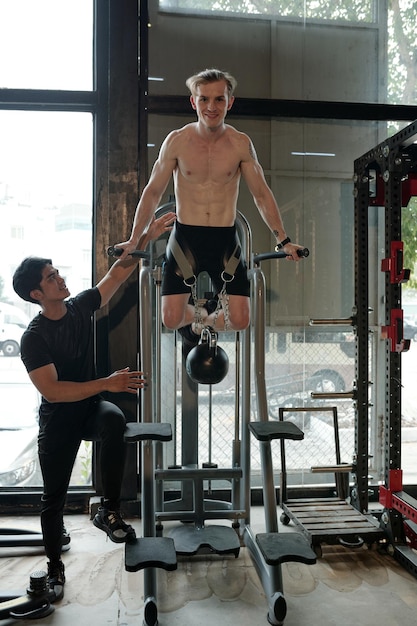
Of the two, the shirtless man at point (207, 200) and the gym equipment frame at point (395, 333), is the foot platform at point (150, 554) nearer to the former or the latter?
the shirtless man at point (207, 200)

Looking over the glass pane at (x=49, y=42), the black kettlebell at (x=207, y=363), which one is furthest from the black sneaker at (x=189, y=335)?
the glass pane at (x=49, y=42)

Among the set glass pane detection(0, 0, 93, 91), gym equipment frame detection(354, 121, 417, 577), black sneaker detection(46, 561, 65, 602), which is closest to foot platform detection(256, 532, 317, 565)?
gym equipment frame detection(354, 121, 417, 577)

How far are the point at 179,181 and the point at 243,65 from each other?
1404mm

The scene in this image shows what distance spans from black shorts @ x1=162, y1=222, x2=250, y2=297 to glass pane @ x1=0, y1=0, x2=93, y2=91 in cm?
152

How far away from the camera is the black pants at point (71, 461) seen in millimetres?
2803

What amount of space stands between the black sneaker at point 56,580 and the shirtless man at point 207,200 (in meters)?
1.29

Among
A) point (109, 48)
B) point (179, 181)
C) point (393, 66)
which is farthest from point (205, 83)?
point (393, 66)

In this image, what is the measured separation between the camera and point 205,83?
298 centimetres

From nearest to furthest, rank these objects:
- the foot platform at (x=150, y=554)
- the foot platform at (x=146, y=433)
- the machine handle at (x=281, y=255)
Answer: the foot platform at (x=150, y=554) → the foot platform at (x=146, y=433) → the machine handle at (x=281, y=255)

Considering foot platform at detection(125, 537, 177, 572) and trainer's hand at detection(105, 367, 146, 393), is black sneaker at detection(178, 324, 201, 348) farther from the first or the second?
foot platform at detection(125, 537, 177, 572)

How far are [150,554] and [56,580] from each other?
681 millimetres

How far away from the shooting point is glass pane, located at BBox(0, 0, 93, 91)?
159 inches

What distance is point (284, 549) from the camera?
2566mm

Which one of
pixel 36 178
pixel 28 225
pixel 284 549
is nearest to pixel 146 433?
pixel 284 549
